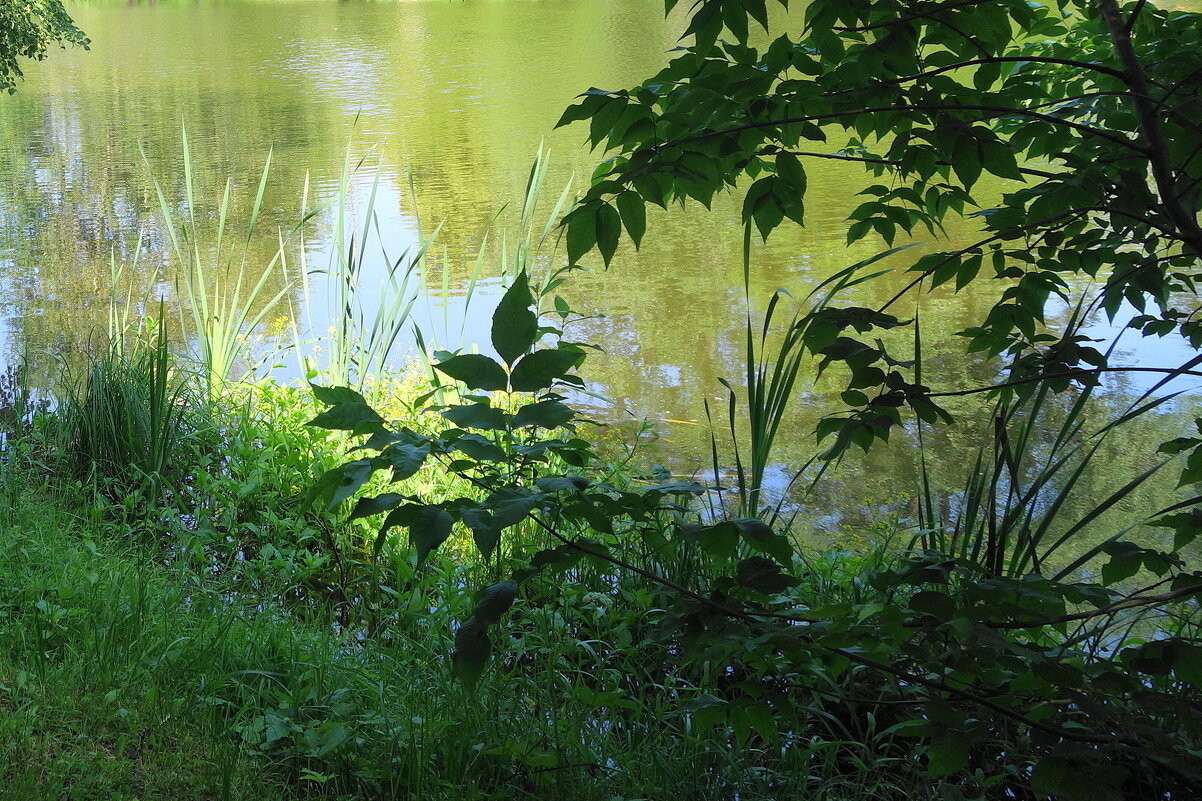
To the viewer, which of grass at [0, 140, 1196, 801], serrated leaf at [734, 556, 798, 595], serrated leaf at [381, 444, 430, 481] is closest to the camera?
serrated leaf at [381, 444, 430, 481]

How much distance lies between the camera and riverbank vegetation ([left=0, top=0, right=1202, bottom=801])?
1144mm

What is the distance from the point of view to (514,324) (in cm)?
106

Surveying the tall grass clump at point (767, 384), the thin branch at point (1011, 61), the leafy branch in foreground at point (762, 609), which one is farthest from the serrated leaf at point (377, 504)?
the thin branch at point (1011, 61)

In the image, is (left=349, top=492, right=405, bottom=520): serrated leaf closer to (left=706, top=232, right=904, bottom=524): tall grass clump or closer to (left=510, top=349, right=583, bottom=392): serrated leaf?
(left=510, top=349, right=583, bottom=392): serrated leaf

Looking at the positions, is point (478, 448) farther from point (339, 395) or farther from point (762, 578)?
point (762, 578)

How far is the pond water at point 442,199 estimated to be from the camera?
4164mm

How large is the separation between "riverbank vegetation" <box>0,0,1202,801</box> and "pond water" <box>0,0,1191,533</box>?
1.06 meters

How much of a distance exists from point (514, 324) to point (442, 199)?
7.14 m

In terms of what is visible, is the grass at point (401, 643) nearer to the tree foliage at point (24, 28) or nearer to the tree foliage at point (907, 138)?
the tree foliage at point (907, 138)

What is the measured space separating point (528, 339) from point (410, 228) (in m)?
6.16

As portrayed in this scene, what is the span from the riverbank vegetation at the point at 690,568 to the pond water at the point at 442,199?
1.06 metres

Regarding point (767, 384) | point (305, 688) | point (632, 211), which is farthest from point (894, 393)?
point (767, 384)

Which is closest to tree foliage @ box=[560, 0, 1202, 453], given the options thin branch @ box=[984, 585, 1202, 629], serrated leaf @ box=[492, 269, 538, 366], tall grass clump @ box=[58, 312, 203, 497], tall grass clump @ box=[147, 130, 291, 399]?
serrated leaf @ box=[492, 269, 538, 366]

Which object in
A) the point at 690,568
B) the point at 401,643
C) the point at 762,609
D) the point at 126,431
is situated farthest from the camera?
the point at 126,431
